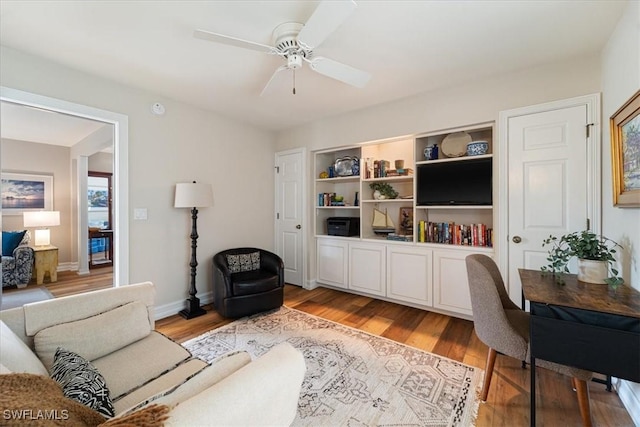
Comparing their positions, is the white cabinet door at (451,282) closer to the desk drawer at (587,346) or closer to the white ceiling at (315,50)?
the desk drawer at (587,346)

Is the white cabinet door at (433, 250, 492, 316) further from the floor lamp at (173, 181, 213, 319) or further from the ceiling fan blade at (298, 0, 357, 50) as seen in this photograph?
the floor lamp at (173, 181, 213, 319)

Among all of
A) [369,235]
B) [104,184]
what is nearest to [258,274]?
[369,235]

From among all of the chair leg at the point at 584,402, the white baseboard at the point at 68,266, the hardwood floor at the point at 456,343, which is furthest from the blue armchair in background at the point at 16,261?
the chair leg at the point at 584,402

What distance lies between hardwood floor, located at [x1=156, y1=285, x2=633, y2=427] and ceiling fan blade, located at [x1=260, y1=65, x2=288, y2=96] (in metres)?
2.37

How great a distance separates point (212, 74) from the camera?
8.18 feet

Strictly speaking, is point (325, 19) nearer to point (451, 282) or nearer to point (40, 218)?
point (451, 282)

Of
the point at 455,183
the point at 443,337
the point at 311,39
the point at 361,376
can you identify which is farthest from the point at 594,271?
the point at 311,39

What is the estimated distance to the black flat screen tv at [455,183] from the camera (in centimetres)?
275

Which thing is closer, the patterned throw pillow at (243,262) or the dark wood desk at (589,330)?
the dark wood desk at (589,330)

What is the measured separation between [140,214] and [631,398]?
411cm

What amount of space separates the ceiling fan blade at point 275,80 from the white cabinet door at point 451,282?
2388 millimetres

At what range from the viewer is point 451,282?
9.42 feet

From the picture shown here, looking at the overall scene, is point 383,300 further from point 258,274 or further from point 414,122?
point 414,122

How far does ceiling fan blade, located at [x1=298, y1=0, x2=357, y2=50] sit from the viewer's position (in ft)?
4.32
